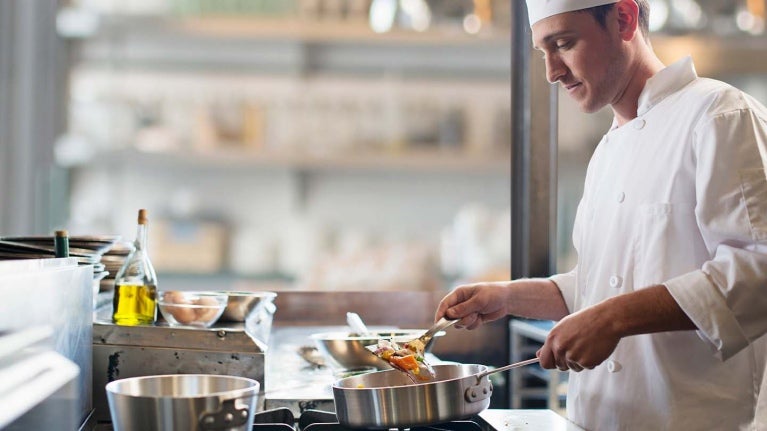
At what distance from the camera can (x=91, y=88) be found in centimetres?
420

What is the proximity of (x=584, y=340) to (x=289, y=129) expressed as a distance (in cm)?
287

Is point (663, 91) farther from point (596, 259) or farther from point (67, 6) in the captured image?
point (67, 6)

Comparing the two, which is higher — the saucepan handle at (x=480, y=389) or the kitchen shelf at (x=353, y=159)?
the kitchen shelf at (x=353, y=159)

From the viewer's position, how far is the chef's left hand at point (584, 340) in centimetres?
149

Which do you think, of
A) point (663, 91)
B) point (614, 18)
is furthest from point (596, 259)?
point (614, 18)

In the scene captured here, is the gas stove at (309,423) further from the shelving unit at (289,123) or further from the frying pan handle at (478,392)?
the shelving unit at (289,123)

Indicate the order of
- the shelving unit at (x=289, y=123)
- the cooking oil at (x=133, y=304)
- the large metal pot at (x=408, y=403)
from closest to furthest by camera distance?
the large metal pot at (x=408, y=403), the cooking oil at (x=133, y=304), the shelving unit at (x=289, y=123)

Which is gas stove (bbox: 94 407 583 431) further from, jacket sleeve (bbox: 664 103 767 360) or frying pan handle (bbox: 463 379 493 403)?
jacket sleeve (bbox: 664 103 767 360)

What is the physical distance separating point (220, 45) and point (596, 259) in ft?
9.44

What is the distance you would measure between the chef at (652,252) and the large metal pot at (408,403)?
0.53ft

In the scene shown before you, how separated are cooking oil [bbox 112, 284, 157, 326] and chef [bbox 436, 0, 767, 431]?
0.65m

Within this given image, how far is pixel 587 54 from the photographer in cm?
181

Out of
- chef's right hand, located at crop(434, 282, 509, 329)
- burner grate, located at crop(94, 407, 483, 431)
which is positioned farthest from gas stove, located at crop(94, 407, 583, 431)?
chef's right hand, located at crop(434, 282, 509, 329)

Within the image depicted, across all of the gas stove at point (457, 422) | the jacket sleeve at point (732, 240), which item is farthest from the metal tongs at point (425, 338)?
the jacket sleeve at point (732, 240)
